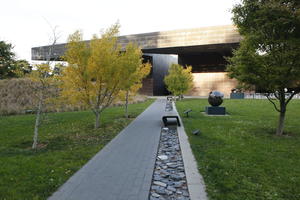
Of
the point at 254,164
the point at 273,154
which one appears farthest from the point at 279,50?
the point at 254,164

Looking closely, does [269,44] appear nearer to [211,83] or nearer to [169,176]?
[169,176]

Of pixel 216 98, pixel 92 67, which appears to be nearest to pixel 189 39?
pixel 216 98

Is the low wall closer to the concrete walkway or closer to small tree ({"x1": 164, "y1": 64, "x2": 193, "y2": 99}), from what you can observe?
small tree ({"x1": 164, "y1": 64, "x2": 193, "y2": 99})

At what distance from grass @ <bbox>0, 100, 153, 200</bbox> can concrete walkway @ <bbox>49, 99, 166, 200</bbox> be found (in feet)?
0.89

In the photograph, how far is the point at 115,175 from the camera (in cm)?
443

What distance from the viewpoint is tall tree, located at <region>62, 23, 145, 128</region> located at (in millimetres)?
8867

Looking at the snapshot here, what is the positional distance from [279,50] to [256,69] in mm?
1036

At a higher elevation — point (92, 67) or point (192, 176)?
point (92, 67)

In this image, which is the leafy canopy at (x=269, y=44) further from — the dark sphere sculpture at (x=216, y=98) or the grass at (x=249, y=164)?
the dark sphere sculpture at (x=216, y=98)

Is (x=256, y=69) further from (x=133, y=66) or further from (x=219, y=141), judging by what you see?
(x=133, y=66)

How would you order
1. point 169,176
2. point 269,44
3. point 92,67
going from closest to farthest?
1. point 169,176
2. point 269,44
3. point 92,67

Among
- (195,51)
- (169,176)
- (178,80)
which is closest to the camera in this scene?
(169,176)

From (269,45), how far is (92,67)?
7.05 metres

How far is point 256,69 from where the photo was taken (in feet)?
24.6
